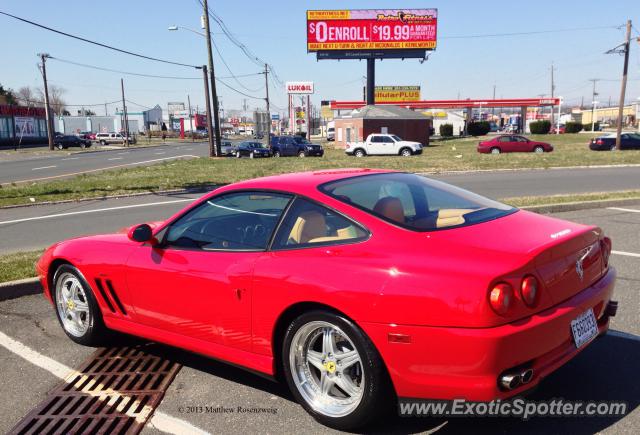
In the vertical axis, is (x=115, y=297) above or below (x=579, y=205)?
above

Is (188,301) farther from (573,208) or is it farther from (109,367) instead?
(573,208)

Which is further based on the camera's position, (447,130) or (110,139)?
(110,139)

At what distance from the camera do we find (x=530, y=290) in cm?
264

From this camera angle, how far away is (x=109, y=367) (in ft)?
13.4

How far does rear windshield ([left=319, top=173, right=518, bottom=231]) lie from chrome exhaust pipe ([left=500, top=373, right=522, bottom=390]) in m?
0.89

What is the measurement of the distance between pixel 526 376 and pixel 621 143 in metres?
38.3

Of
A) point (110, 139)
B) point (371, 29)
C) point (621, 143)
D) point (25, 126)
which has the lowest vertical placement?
point (110, 139)

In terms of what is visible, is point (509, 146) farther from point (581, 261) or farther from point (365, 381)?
point (365, 381)

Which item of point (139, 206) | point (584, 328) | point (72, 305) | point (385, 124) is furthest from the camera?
point (385, 124)

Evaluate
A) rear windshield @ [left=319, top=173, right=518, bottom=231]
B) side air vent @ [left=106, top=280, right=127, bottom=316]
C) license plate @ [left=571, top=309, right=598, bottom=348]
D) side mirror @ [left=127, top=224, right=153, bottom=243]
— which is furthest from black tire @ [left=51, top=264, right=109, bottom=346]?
license plate @ [left=571, top=309, right=598, bottom=348]

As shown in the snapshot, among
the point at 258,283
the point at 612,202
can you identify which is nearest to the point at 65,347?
the point at 258,283

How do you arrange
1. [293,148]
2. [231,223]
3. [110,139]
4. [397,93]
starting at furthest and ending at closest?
[110,139] → [397,93] → [293,148] → [231,223]

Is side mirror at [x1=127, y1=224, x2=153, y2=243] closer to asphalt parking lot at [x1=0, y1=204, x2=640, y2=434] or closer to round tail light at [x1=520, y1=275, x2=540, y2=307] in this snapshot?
asphalt parking lot at [x1=0, y1=204, x2=640, y2=434]

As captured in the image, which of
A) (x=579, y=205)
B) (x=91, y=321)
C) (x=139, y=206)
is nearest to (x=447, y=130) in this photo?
(x=139, y=206)
